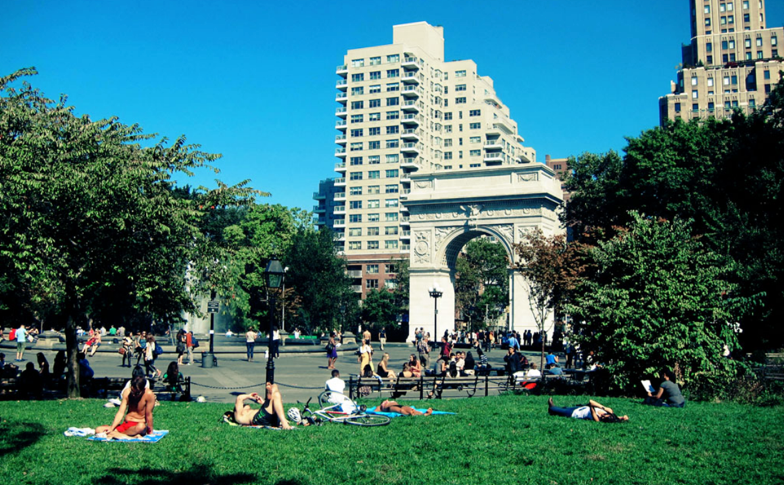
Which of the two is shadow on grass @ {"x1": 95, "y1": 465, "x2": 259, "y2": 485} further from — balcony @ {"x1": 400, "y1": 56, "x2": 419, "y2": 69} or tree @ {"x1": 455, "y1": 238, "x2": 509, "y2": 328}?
balcony @ {"x1": 400, "y1": 56, "x2": 419, "y2": 69}

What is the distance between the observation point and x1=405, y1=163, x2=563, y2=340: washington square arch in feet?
155

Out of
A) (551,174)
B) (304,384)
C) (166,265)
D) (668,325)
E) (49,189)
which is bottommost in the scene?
(304,384)

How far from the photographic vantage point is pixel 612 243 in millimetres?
18781

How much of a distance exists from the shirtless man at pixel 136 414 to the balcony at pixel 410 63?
8926 cm

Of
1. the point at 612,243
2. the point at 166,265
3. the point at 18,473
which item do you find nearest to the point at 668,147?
the point at 612,243

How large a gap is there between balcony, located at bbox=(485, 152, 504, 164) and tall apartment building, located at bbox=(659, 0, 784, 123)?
25982mm

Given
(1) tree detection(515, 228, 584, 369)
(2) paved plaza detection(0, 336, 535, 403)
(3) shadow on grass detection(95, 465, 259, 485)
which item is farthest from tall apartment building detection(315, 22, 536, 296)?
(3) shadow on grass detection(95, 465, 259, 485)

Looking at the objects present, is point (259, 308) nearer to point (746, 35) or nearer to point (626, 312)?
point (626, 312)

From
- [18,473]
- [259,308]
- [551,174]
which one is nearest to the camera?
[18,473]

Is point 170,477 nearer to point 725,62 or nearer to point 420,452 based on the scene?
point 420,452

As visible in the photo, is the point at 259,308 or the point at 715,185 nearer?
the point at 715,185

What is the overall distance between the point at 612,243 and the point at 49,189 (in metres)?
14.2

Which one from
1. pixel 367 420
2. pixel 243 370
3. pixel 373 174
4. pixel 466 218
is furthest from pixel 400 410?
pixel 373 174

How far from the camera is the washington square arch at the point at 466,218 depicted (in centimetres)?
4722
